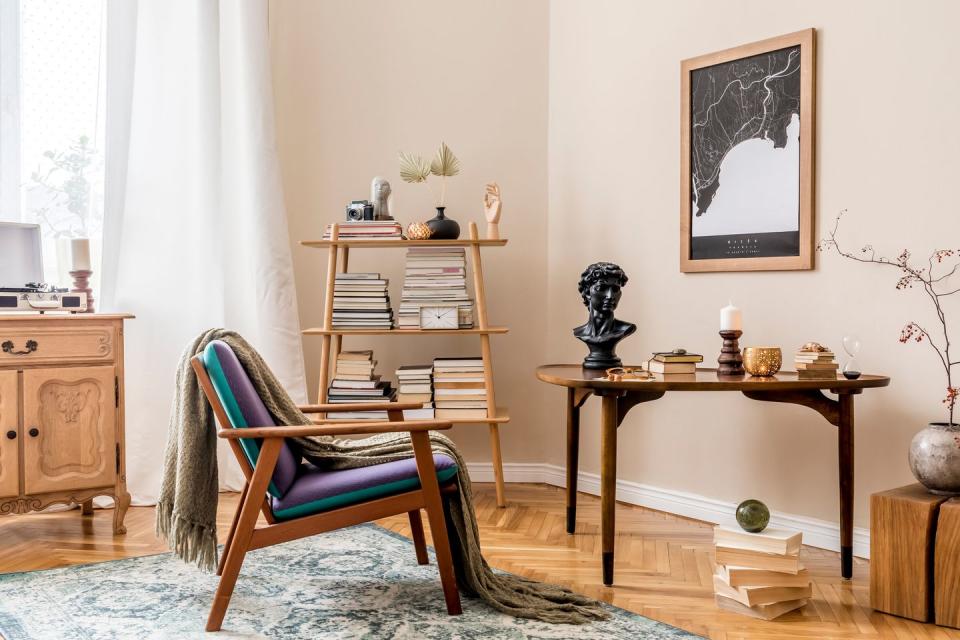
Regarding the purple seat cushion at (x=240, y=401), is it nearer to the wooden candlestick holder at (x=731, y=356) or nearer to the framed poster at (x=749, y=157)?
the wooden candlestick holder at (x=731, y=356)

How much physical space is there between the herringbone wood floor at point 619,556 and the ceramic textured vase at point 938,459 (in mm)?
431

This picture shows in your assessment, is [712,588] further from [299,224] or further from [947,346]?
[299,224]

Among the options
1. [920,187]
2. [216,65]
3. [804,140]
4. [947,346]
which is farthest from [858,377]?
[216,65]

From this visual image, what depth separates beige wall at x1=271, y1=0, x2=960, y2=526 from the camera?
3.24 meters

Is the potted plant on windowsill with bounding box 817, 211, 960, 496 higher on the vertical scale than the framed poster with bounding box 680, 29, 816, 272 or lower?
lower

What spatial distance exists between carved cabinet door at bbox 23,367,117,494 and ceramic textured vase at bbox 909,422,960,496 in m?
3.11

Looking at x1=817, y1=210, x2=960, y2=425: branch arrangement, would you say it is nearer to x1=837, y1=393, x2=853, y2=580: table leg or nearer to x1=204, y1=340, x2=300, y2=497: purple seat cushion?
x1=837, y1=393, x2=853, y2=580: table leg

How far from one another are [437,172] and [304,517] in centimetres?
217

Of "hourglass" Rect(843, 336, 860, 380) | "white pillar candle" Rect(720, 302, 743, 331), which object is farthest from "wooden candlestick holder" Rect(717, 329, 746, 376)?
"hourglass" Rect(843, 336, 860, 380)

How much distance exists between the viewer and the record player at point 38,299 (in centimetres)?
366

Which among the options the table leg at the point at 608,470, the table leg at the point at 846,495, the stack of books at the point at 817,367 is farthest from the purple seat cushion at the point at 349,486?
the table leg at the point at 846,495

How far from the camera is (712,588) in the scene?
3000mm

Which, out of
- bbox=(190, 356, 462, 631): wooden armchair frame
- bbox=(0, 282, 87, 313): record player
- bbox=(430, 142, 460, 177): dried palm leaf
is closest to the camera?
bbox=(190, 356, 462, 631): wooden armchair frame

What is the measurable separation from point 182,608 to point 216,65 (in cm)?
273
